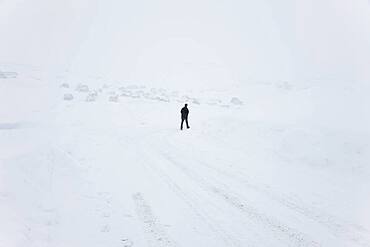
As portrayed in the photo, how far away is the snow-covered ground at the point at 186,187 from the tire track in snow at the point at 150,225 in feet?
0.08

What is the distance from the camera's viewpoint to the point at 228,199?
10445 millimetres

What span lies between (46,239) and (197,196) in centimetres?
444

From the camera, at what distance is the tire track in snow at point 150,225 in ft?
25.3

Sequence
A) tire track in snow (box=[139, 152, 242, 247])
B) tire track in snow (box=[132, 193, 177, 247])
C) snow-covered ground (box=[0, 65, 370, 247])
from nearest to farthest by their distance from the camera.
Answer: tire track in snow (box=[132, 193, 177, 247])
tire track in snow (box=[139, 152, 242, 247])
snow-covered ground (box=[0, 65, 370, 247])

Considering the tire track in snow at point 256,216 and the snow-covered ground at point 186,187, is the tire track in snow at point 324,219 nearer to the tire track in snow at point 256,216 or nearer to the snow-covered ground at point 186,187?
the snow-covered ground at point 186,187

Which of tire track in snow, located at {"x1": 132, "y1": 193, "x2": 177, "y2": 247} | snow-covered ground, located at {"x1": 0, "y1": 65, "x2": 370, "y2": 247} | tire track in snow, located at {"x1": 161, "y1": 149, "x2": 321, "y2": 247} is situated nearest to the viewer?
tire track in snow, located at {"x1": 132, "y1": 193, "x2": 177, "y2": 247}

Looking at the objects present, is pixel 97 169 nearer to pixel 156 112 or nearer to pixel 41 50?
pixel 156 112

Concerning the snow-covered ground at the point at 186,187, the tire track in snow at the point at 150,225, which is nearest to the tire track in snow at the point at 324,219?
the snow-covered ground at the point at 186,187

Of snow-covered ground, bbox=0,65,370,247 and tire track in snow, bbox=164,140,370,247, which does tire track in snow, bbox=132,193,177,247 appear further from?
tire track in snow, bbox=164,140,370,247

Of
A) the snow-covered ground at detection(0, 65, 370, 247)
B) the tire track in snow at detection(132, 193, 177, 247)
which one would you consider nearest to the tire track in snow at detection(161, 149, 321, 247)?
the snow-covered ground at detection(0, 65, 370, 247)

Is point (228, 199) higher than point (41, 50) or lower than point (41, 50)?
lower

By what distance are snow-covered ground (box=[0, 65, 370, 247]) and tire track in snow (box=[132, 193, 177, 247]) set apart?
0.02m

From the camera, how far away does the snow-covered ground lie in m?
8.15

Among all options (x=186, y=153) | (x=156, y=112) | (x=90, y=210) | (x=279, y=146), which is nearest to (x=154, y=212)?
(x=90, y=210)
